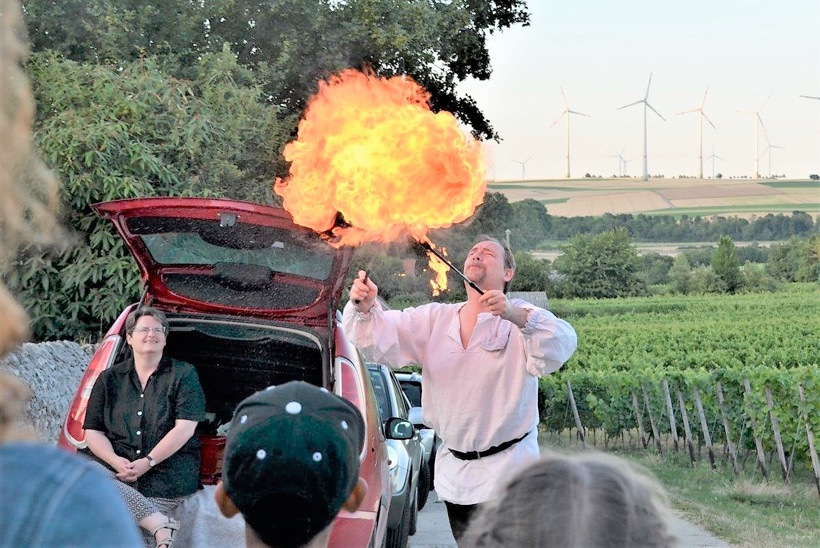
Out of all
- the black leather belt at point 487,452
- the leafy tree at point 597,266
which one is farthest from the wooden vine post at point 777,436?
the leafy tree at point 597,266

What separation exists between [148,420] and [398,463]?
9.30 feet

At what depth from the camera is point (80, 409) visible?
5523mm

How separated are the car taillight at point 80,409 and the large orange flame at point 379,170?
117cm

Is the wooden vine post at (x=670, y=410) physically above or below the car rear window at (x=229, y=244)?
below

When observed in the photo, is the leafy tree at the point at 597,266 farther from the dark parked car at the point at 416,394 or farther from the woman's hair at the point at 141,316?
the woman's hair at the point at 141,316

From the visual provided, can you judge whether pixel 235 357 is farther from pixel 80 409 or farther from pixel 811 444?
pixel 811 444

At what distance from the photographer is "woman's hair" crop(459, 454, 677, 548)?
1.94m

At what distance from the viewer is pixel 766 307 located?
66.6m

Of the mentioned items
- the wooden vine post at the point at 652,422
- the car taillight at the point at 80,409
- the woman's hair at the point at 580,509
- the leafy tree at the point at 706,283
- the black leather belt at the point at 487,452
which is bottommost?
the wooden vine post at the point at 652,422

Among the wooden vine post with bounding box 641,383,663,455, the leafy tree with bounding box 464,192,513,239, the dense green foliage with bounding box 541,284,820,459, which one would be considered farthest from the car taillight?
the leafy tree with bounding box 464,192,513,239

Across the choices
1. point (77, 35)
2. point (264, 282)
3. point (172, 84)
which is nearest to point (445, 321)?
point (264, 282)

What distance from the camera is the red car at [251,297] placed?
5.32 m

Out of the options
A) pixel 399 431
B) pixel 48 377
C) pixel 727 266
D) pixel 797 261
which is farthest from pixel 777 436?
pixel 797 261

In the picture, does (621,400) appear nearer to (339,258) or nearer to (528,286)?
(339,258)
